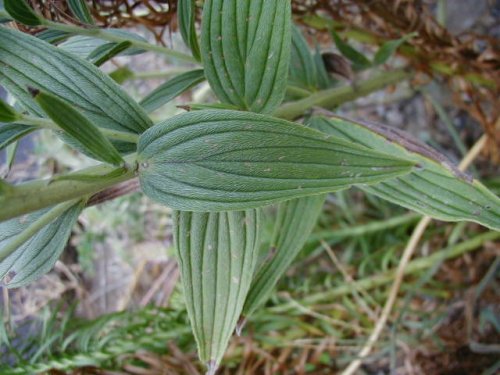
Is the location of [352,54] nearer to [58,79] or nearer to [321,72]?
[321,72]

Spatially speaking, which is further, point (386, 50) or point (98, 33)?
point (386, 50)

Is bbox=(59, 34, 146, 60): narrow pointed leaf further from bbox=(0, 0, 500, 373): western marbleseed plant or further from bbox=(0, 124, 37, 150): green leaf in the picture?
bbox=(0, 124, 37, 150): green leaf

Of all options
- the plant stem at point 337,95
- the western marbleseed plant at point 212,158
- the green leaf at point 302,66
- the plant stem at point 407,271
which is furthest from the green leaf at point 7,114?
the plant stem at point 407,271

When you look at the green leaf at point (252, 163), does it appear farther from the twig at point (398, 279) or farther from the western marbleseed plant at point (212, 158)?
the twig at point (398, 279)

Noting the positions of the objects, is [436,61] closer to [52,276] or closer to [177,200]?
[177,200]

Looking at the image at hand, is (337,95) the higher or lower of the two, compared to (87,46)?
lower

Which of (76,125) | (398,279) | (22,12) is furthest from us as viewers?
(398,279)

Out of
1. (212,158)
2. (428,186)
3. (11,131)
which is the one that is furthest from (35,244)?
(428,186)
